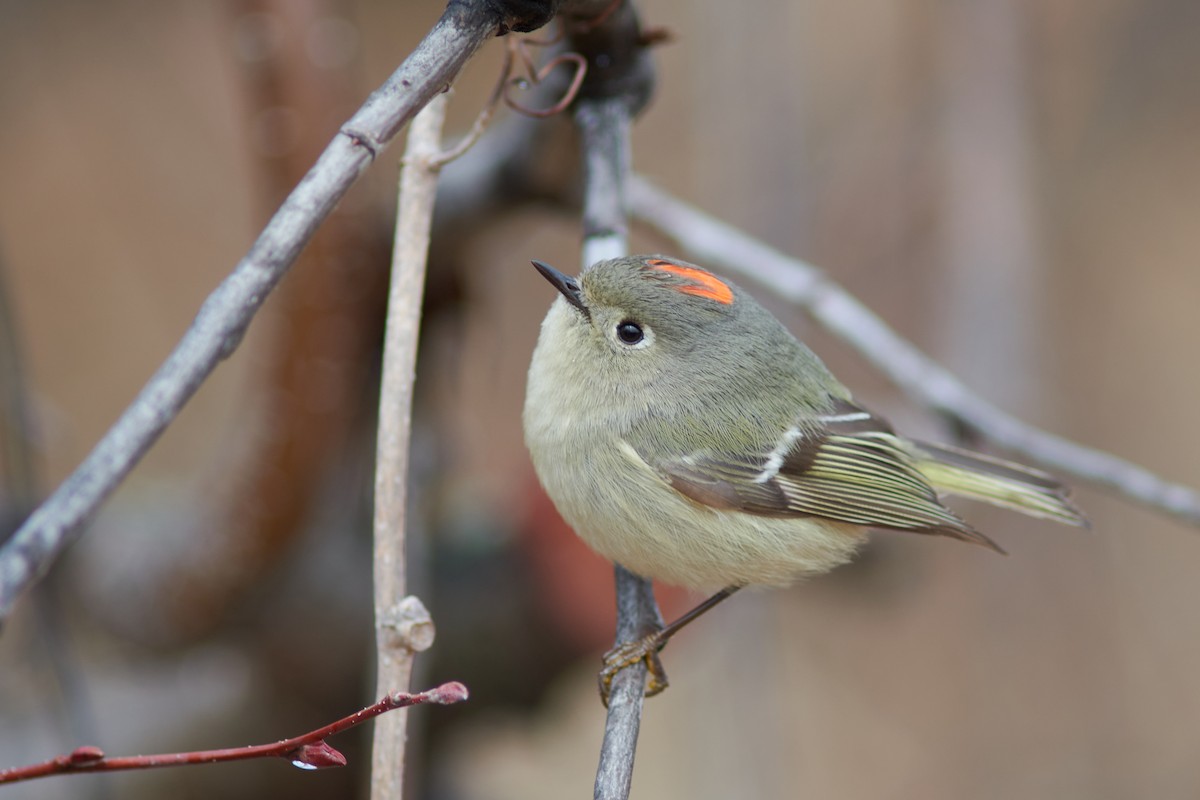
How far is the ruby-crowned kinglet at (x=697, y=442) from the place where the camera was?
165cm

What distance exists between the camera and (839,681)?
15.0 feet

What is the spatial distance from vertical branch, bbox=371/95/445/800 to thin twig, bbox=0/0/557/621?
37 centimetres

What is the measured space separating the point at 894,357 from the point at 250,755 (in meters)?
1.52

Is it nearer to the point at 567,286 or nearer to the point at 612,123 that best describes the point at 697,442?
the point at 567,286

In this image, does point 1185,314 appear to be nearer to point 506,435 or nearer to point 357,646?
point 506,435

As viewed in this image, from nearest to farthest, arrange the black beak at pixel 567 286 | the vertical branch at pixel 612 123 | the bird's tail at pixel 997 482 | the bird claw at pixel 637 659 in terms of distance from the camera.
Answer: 1. the bird claw at pixel 637 659
2. the vertical branch at pixel 612 123
3. the black beak at pixel 567 286
4. the bird's tail at pixel 997 482

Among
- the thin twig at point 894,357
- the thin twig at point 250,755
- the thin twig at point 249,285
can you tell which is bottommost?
the thin twig at point 250,755

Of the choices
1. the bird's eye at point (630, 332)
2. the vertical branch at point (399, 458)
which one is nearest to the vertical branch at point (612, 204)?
the bird's eye at point (630, 332)

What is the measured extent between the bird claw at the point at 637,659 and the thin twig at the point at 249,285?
74 cm

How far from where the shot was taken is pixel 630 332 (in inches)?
70.3

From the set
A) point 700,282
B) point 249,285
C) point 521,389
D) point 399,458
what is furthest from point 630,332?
point 521,389

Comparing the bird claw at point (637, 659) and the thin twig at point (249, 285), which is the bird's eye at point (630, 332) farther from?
the thin twig at point (249, 285)

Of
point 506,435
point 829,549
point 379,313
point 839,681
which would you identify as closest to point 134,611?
point 379,313

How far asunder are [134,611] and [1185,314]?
3.84 m
